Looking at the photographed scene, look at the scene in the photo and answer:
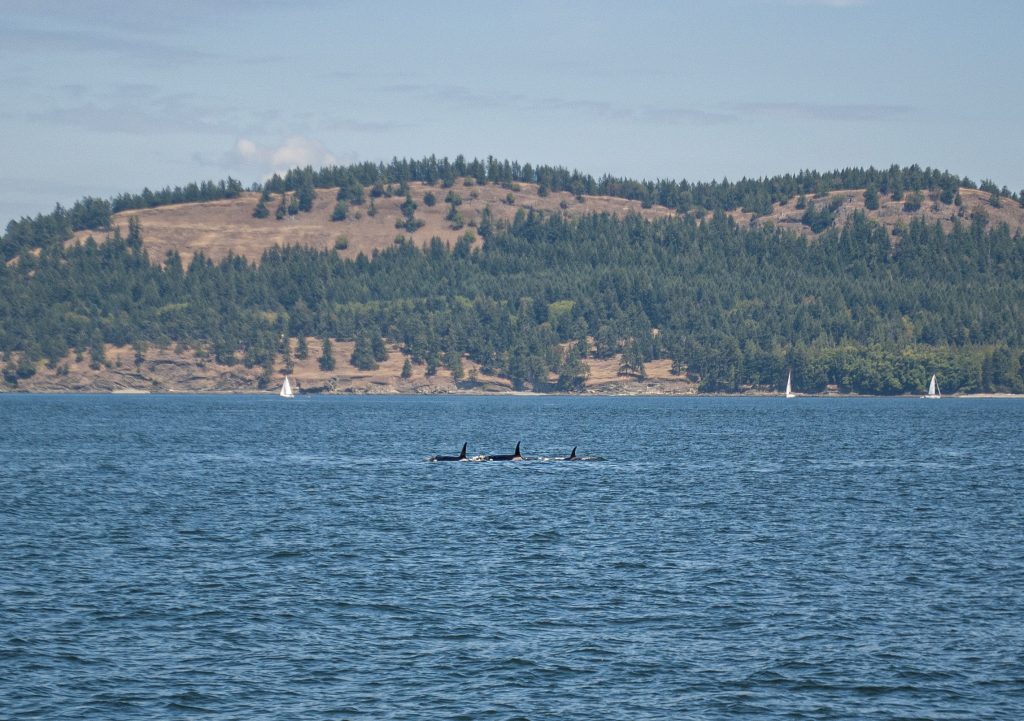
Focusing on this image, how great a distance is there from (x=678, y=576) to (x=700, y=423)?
146 meters

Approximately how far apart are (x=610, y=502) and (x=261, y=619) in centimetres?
3977

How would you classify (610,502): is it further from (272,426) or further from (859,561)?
(272,426)

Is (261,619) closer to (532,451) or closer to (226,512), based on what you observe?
(226,512)

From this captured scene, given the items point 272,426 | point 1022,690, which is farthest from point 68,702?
point 272,426

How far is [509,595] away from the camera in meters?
50.3

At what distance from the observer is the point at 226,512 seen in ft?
251

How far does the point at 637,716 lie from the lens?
3531cm

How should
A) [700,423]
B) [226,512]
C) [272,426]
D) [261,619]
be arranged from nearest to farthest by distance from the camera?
[261,619]
[226,512]
[272,426]
[700,423]

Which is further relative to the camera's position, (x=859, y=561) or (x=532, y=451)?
(x=532, y=451)

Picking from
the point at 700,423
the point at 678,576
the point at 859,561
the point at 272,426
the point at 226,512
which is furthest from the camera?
the point at 700,423

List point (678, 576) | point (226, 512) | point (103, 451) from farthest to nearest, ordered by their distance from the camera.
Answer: point (103, 451) → point (226, 512) → point (678, 576)

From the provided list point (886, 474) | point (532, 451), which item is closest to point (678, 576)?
point (886, 474)

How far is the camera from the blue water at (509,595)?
37094mm

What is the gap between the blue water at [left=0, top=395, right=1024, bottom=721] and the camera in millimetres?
37094
